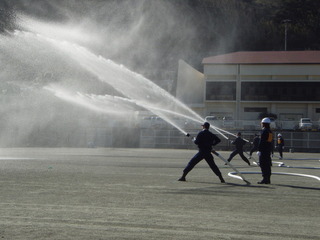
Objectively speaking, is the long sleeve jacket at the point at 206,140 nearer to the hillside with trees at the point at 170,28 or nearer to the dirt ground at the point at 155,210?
the dirt ground at the point at 155,210

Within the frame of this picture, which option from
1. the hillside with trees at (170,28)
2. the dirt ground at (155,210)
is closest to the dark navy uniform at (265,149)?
the dirt ground at (155,210)

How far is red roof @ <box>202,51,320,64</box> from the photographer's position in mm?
72438

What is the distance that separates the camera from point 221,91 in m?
71.2

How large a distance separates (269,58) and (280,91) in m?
5.92

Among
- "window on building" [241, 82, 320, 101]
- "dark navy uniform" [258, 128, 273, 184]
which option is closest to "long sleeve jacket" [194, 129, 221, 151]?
"dark navy uniform" [258, 128, 273, 184]

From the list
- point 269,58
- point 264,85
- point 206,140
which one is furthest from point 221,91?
point 206,140

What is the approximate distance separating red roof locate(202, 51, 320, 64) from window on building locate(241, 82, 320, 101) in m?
3.33

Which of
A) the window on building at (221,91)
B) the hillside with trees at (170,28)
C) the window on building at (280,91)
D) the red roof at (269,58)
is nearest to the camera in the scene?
the window on building at (280,91)

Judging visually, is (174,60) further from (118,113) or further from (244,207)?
(244,207)

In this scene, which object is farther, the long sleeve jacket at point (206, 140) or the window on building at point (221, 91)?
the window on building at point (221, 91)

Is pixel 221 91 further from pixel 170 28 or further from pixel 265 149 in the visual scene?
pixel 170 28

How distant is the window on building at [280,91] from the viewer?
70.5 metres

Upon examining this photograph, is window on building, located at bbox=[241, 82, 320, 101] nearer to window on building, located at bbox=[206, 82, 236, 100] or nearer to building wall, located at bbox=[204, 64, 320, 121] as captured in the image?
building wall, located at bbox=[204, 64, 320, 121]

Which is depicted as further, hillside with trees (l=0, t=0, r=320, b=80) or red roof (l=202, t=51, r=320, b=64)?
hillside with trees (l=0, t=0, r=320, b=80)
